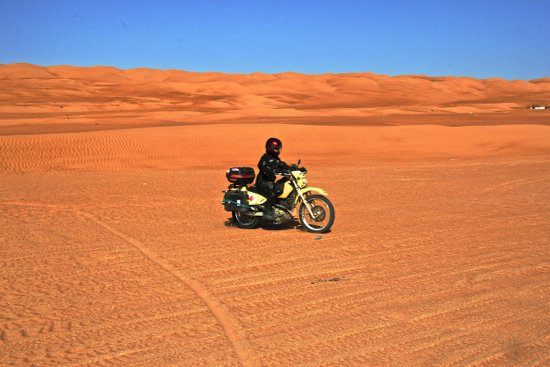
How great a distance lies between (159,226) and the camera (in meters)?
8.50

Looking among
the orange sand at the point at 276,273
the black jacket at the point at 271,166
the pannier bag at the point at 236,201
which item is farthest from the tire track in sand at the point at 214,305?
the black jacket at the point at 271,166

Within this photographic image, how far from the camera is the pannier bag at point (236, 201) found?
27.8 feet

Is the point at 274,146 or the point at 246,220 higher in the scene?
the point at 274,146

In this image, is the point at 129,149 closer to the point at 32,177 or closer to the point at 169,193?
the point at 32,177

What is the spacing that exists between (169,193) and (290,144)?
13069mm

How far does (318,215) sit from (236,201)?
150cm

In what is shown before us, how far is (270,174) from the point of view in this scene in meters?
8.20

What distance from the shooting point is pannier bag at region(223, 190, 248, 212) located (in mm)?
8477

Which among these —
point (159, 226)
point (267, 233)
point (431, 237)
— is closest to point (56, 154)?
point (159, 226)

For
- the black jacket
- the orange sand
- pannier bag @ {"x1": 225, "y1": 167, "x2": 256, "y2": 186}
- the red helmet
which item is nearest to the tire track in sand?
the orange sand

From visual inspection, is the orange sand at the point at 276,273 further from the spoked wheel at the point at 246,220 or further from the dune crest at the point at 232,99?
the dune crest at the point at 232,99

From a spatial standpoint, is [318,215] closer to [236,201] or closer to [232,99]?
[236,201]

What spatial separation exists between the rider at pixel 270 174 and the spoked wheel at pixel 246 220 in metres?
0.37

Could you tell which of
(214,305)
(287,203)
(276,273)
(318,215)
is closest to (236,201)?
(287,203)
